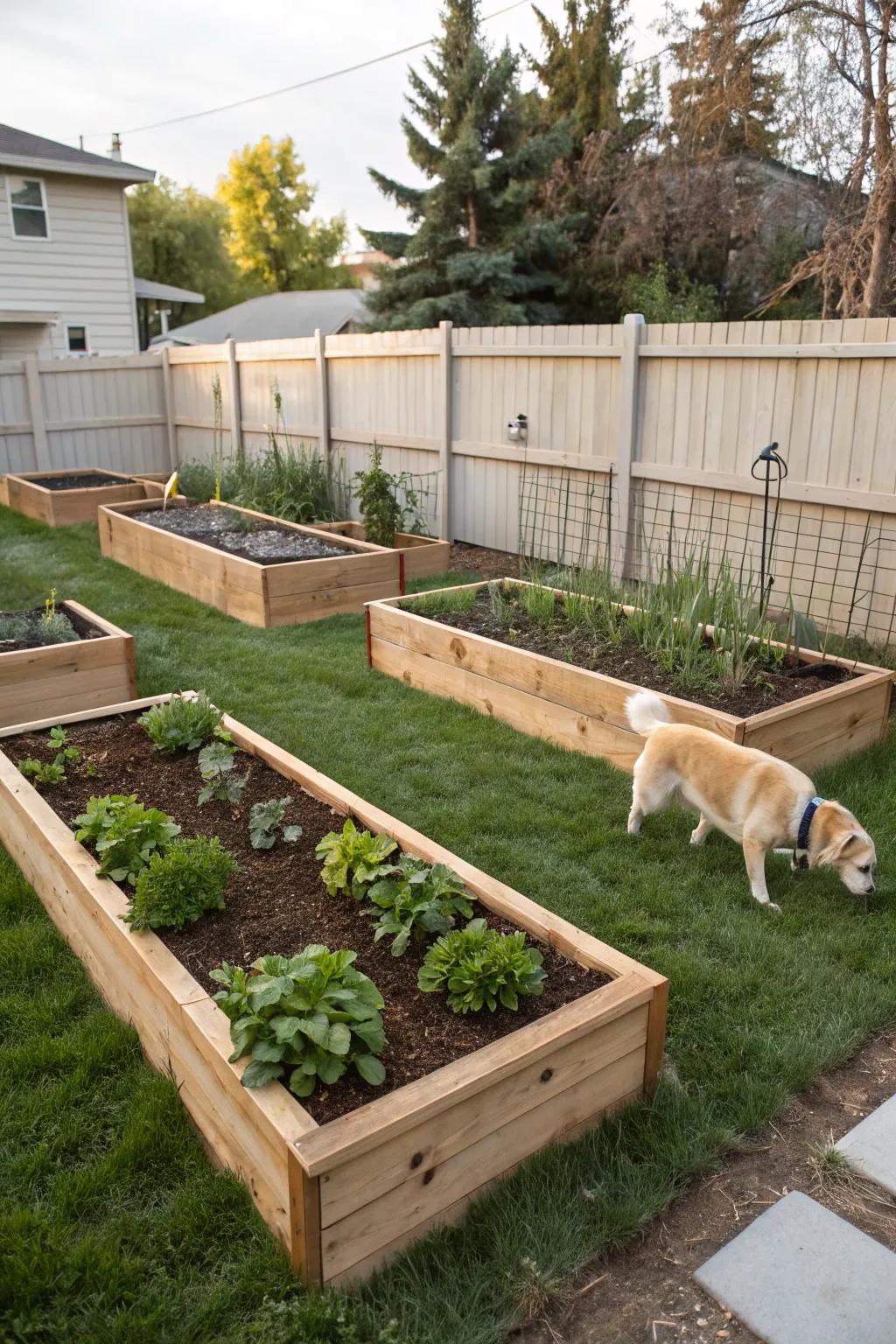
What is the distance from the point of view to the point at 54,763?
3627mm

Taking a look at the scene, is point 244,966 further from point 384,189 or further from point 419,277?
point 384,189

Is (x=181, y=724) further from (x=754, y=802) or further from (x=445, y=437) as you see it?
(x=445, y=437)

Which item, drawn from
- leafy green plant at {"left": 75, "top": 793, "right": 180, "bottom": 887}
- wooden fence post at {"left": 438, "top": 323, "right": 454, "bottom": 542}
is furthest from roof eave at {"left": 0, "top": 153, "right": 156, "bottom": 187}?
leafy green plant at {"left": 75, "top": 793, "right": 180, "bottom": 887}

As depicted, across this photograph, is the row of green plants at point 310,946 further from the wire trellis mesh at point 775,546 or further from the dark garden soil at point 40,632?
the wire trellis mesh at point 775,546

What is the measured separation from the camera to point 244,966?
8.16 ft

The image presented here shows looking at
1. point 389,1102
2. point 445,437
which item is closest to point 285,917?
point 389,1102

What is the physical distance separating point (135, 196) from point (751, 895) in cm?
4227

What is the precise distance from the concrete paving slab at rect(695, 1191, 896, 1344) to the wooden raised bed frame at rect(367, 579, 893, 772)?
2014mm

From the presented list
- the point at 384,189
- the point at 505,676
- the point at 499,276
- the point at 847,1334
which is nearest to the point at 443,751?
the point at 505,676

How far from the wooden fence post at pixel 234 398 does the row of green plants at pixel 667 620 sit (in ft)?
21.8

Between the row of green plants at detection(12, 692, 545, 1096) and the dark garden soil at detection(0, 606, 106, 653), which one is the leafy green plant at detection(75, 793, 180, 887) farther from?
the dark garden soil at detection(0, 606, 106, 653)

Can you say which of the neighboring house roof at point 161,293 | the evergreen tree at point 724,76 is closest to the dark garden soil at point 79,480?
the evergreen tree at point 724,76

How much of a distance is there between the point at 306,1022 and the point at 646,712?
6.82 feet

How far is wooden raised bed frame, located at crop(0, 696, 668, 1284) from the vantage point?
1.82 metres
